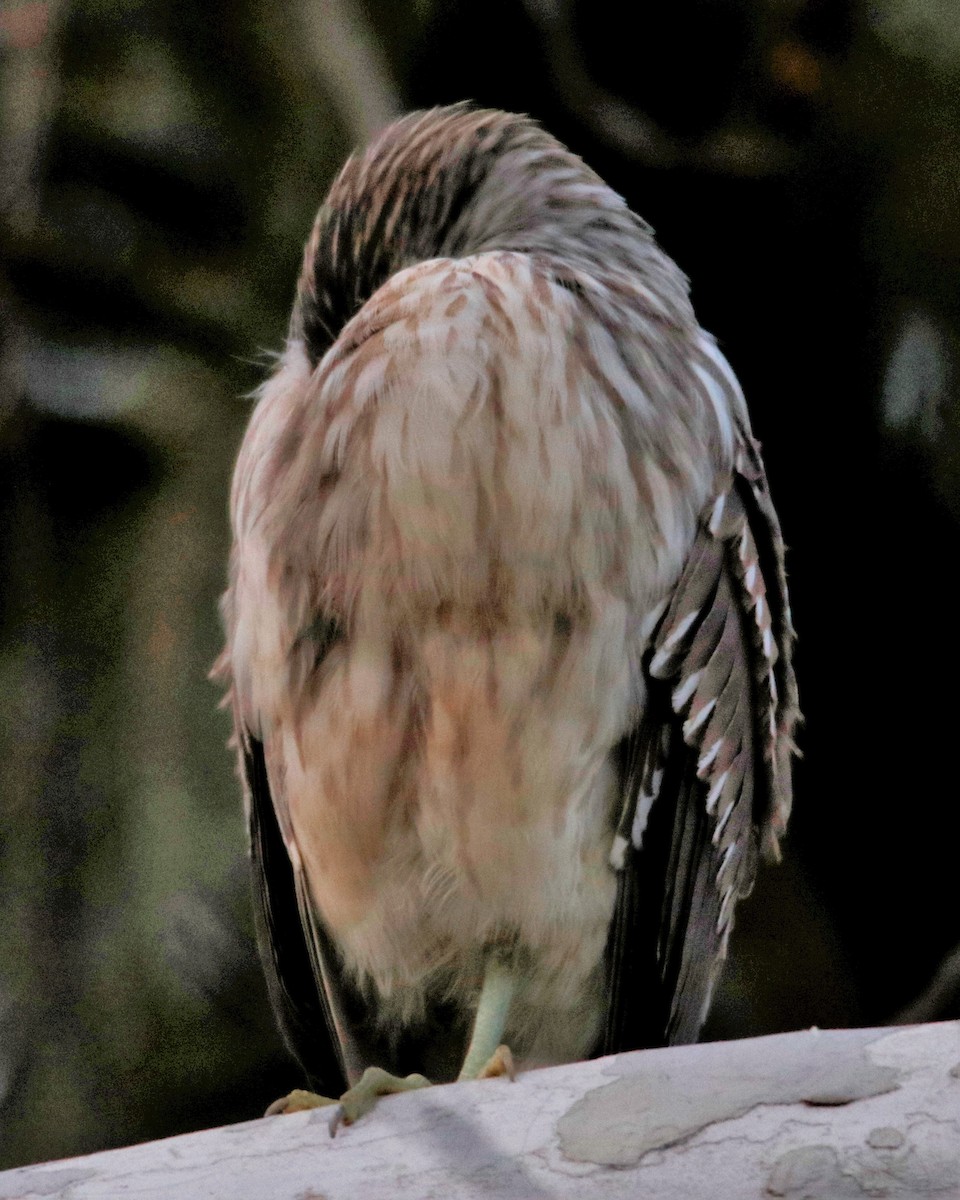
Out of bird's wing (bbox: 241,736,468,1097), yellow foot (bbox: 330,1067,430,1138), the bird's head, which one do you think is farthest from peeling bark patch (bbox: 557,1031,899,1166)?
the bird's head

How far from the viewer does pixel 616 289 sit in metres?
1.48

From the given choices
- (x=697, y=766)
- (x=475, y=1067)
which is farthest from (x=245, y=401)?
(x=475, y=1067)

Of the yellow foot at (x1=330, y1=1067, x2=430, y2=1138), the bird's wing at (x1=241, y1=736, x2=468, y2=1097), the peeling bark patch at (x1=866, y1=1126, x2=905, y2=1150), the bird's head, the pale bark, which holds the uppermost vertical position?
the bird's head

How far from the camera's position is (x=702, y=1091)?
3.25 feet

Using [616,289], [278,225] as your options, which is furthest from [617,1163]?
[278,225]

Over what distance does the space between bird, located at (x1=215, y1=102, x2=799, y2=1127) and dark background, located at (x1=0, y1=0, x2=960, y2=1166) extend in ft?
1.29

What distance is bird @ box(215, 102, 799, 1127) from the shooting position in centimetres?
135

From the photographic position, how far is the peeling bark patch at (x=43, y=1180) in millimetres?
1008

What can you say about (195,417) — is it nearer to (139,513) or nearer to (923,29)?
(139,513)

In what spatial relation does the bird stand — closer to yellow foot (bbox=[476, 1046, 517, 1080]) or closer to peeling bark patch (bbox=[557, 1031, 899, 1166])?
yellow foot (bbox=[476, 1046, 517, 1080])

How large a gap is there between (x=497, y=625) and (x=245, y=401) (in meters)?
0.82

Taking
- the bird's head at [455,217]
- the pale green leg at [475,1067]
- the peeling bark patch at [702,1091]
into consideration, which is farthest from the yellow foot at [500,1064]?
the bird's head at [455,217]

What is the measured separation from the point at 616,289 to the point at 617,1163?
824 millimetres

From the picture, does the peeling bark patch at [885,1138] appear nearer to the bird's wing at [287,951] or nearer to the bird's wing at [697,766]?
the bird's wing at [697,766]
